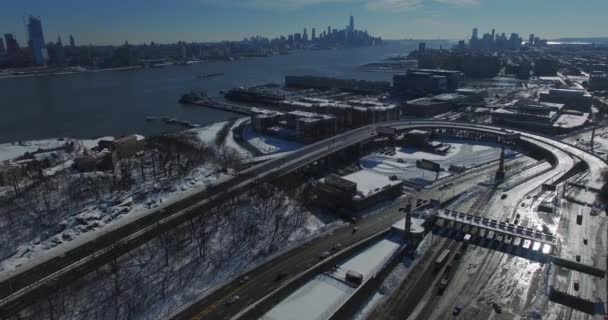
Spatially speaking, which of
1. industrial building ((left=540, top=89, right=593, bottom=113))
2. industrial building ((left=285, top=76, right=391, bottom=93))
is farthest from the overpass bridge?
industrial building ((left=285, top=76, right=391, bottom=93))

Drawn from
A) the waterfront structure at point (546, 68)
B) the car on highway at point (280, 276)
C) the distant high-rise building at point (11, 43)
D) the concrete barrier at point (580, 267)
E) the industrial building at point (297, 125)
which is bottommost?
the concrete barrier at point (580, 267)

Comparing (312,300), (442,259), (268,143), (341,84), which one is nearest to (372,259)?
(442,259)

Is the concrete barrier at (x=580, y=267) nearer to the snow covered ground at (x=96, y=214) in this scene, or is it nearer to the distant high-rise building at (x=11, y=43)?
the snow covered ground at (x=96, y=214)

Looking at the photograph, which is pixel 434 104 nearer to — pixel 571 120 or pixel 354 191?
pixel 571 120

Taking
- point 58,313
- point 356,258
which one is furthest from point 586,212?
point 58,313

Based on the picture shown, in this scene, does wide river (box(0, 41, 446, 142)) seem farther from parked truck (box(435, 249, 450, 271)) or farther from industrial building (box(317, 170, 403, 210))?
parked truck (box(435, 249, 450, 271))

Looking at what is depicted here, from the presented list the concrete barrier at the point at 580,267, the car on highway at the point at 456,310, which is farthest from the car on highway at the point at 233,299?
the concrete barrier at the point at 580,267

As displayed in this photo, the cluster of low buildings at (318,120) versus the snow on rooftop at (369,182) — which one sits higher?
the cluster of low buildings at (318,120)
